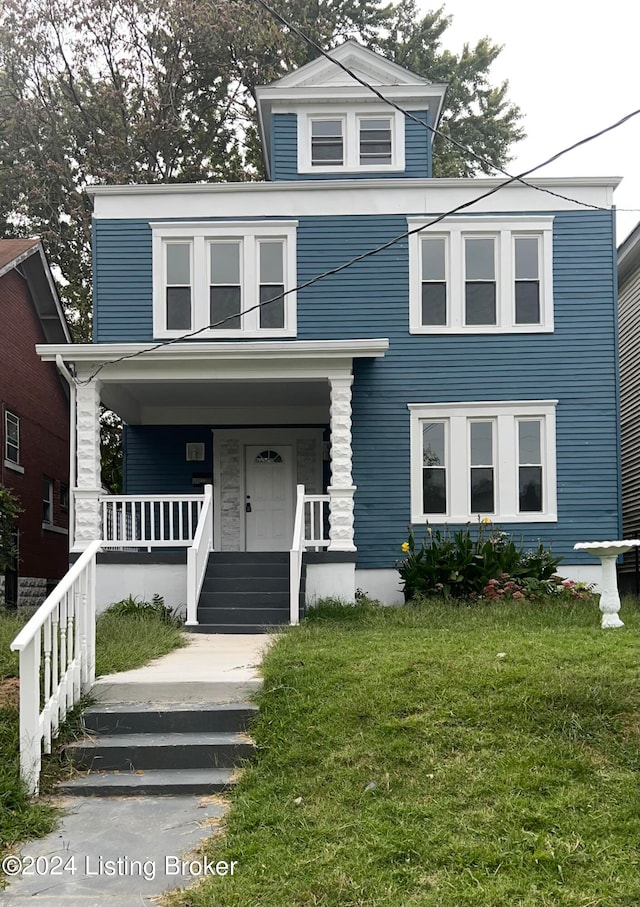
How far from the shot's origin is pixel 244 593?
37.7 feet

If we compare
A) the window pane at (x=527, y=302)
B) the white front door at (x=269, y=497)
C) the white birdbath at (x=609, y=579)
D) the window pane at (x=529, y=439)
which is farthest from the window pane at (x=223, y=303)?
the white birdbath at (x=609, y=579)

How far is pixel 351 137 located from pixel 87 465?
717 centimetres

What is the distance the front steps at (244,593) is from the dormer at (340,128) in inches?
265

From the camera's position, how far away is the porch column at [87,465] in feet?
40.0

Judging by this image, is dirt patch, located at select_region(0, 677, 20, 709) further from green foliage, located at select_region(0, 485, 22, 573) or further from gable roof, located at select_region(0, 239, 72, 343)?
gable roof, located at select_region(0, 239, 72, 343)

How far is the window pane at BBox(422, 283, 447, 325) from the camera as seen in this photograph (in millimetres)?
14125

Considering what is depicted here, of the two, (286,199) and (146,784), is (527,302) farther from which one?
(146,784)

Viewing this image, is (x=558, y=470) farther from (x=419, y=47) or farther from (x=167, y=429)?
(x=419, y=47)

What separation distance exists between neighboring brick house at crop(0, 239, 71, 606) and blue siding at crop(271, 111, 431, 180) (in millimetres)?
5731

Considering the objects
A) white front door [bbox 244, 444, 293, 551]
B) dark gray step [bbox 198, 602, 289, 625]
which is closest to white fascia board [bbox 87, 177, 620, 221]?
white front door [bbox 244, 444, 293, 551]

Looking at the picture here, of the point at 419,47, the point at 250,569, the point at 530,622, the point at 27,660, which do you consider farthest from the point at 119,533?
the point at 419,47

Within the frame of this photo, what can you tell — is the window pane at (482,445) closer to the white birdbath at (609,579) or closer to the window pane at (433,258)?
the window pane at (433,258)

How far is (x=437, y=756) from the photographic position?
526cm

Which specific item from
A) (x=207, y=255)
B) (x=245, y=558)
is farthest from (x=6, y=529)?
(x=207, y=255)
